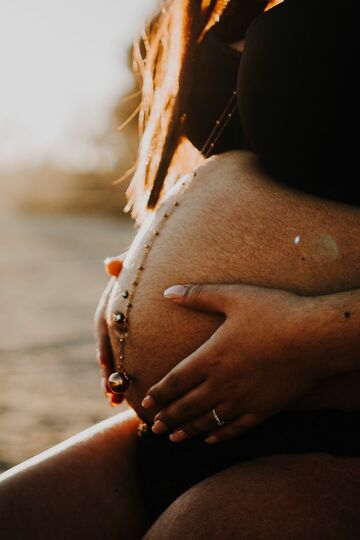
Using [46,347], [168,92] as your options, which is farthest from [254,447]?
[46,347]

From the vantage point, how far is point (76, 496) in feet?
3.24

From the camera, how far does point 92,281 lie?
5.89 m

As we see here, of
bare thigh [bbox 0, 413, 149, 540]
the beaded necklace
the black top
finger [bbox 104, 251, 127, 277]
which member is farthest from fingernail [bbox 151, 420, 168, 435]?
the black top

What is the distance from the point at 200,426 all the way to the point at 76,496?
342 mm

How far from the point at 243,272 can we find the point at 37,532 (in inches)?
24.3

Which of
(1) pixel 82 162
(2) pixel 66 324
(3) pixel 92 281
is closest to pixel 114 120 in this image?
(1) pixel 82 162

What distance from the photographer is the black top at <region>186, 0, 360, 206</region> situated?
0.90m

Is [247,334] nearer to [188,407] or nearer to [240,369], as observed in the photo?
[240,369]

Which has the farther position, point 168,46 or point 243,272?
point 168,46

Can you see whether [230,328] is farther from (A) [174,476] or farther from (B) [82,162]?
(B) [82,162]

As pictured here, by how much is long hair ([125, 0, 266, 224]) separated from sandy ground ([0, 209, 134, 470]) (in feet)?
4.46

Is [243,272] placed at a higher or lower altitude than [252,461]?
higher

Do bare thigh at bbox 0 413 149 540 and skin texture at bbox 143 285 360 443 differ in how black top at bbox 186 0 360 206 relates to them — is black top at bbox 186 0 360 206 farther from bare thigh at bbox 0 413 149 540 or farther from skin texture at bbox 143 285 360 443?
bare thigh at bbox 0 413 149 540

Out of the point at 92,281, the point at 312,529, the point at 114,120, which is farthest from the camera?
the point at 114,120
